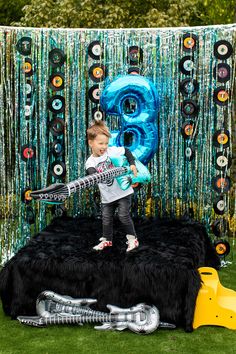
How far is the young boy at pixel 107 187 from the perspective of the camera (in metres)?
3.95

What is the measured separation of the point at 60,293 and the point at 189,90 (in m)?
2.08

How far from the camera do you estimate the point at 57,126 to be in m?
5.07

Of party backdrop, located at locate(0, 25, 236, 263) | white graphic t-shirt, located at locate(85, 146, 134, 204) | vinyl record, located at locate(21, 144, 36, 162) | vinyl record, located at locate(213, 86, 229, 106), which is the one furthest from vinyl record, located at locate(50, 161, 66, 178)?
vinyl record, located at locate(213, 86, 229, 106)

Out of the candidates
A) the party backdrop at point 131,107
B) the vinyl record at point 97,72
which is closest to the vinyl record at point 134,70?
the party backdrop at point 131,107

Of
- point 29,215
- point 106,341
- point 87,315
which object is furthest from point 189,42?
point 106,341

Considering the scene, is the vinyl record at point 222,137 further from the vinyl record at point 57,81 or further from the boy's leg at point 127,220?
the vinyl record at point 57,81

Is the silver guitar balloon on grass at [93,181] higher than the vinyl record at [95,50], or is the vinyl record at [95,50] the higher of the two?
the vinyl record at [95,50]

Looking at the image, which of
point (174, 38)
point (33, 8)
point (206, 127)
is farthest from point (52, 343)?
point (33, 8)

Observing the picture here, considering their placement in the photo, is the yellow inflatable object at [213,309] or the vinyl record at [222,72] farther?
the vinyl record at [222,72]

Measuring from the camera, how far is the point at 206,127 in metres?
4.93

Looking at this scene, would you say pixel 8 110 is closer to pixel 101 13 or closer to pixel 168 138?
pixel 168 138

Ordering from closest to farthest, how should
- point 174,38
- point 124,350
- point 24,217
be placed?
1. point 124,350
2. point 174,38
3. point 24,217

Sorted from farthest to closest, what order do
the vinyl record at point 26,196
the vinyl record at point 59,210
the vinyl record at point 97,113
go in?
the vinyl record at point 59,210 < the vinyl record at point 26,196 < the vinyl record at point 97,113

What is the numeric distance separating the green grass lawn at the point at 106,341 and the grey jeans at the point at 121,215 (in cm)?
72
